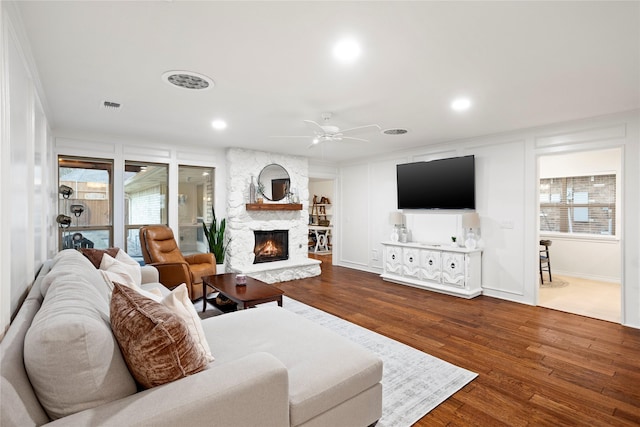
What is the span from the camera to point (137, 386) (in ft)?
3.99

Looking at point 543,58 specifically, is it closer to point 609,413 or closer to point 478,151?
point 609,413

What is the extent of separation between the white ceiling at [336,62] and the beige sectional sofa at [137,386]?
150 centimetres

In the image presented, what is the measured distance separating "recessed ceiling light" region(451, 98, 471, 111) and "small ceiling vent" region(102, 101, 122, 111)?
3387mm

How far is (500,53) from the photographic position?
2.24 m

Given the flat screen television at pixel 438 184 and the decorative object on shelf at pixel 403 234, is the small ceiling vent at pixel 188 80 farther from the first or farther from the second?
the decorative object on shelf at pixel 403 234

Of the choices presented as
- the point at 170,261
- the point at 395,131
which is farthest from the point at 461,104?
the point at 170,261

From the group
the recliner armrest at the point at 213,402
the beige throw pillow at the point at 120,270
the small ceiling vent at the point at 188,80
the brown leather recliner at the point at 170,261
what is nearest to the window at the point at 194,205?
the brown leather recliner at the point at 170,261

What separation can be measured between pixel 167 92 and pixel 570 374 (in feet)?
13.4

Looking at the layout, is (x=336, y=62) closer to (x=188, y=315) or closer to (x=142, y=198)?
(x=188, y=315)

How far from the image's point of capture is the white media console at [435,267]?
185 inches

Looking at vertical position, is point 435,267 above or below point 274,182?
below

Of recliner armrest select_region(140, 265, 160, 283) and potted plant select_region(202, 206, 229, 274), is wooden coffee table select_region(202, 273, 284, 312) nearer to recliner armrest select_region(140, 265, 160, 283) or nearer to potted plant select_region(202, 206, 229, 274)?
recliner armrest select_region(140, 265, 160, 283)

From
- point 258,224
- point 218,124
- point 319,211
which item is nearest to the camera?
point 218,124

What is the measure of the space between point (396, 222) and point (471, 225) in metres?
1.35
